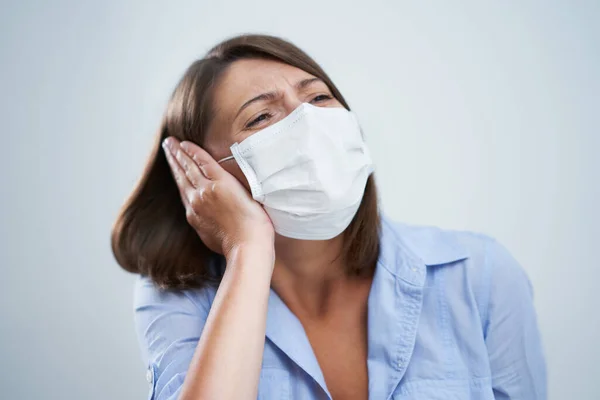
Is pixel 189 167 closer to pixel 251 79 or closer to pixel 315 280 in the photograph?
pixel 251 79

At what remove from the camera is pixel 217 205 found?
146 cm

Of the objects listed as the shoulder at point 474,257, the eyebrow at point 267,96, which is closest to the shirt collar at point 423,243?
the shoulder at point 474,257

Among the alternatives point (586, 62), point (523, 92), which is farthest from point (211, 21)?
point (586, 62)

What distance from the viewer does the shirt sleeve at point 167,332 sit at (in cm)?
141

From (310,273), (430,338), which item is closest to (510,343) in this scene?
(430,338)

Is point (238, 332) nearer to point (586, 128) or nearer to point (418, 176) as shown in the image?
point (418, 176)

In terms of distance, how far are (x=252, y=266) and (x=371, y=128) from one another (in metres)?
1.08

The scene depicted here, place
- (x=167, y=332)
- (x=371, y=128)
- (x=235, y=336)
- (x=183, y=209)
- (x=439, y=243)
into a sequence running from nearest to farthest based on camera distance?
1. (x=235, y=336)
2. (x=167, y=332)
3. (x=439, y=243)
4. (x=183, y=209)
5. (x=371, y=128)

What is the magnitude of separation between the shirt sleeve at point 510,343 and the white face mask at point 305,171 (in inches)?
15.9

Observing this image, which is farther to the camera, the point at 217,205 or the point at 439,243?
the point at 439,243

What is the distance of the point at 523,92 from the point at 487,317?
3.42ft

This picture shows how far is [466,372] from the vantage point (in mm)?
1448

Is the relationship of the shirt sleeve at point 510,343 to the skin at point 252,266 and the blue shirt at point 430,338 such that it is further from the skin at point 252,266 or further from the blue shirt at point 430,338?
the skin at point 252,266

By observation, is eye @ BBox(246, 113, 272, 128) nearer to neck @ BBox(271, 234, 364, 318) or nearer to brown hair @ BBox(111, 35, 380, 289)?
brown hair @ BBox(111, 35, 380, 289)
